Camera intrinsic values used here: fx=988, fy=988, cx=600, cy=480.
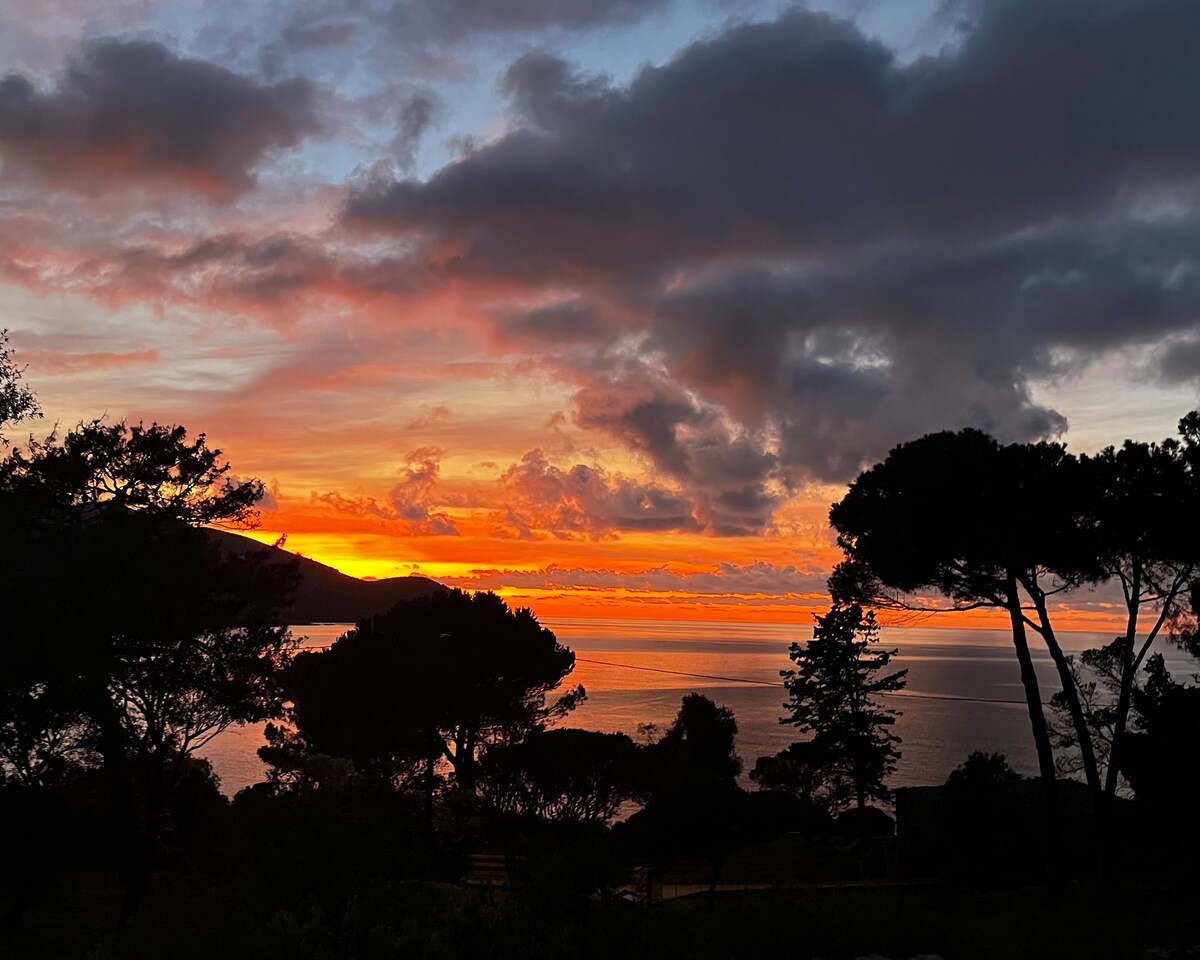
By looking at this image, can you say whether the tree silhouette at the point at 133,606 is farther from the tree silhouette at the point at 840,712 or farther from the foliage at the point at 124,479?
the tree silhouette at the point at 840,712

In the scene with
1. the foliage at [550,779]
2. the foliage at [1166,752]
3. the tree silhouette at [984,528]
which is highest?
the tree silhouette at [984,528]

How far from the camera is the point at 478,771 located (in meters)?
38.4

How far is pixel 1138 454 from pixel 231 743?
342 ft

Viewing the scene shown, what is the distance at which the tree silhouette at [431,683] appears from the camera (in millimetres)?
37438

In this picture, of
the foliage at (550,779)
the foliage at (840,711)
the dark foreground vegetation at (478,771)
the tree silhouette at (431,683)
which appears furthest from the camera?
the foliage at (840,711)

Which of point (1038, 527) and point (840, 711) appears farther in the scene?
point (840, 711)

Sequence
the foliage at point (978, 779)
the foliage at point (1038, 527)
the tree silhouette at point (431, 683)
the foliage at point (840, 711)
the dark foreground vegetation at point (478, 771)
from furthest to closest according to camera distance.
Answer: the foliage at point (840, 711) → the tree silhouette at point (431, 683) → the foliage at point (978, 779) → the foliage at point (1038, 527) → the dark foreground vegetation at point (478, 771)

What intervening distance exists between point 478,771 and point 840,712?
21041 mm

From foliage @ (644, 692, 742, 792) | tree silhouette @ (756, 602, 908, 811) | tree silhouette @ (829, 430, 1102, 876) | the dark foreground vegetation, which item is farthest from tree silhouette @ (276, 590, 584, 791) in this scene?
tree silhouette @ (829, 430, 1102, 876)


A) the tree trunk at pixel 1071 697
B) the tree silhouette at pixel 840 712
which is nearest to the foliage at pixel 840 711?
the tree silhouette at pixel 840 712

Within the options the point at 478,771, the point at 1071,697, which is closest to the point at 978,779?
the point at 1071,697

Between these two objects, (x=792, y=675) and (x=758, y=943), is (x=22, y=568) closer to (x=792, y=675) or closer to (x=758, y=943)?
(x=758, y=943)

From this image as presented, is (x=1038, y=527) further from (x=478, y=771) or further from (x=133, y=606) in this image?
(x=478, y=771)

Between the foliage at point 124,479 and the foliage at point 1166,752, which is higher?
the foliage at point 124,479
